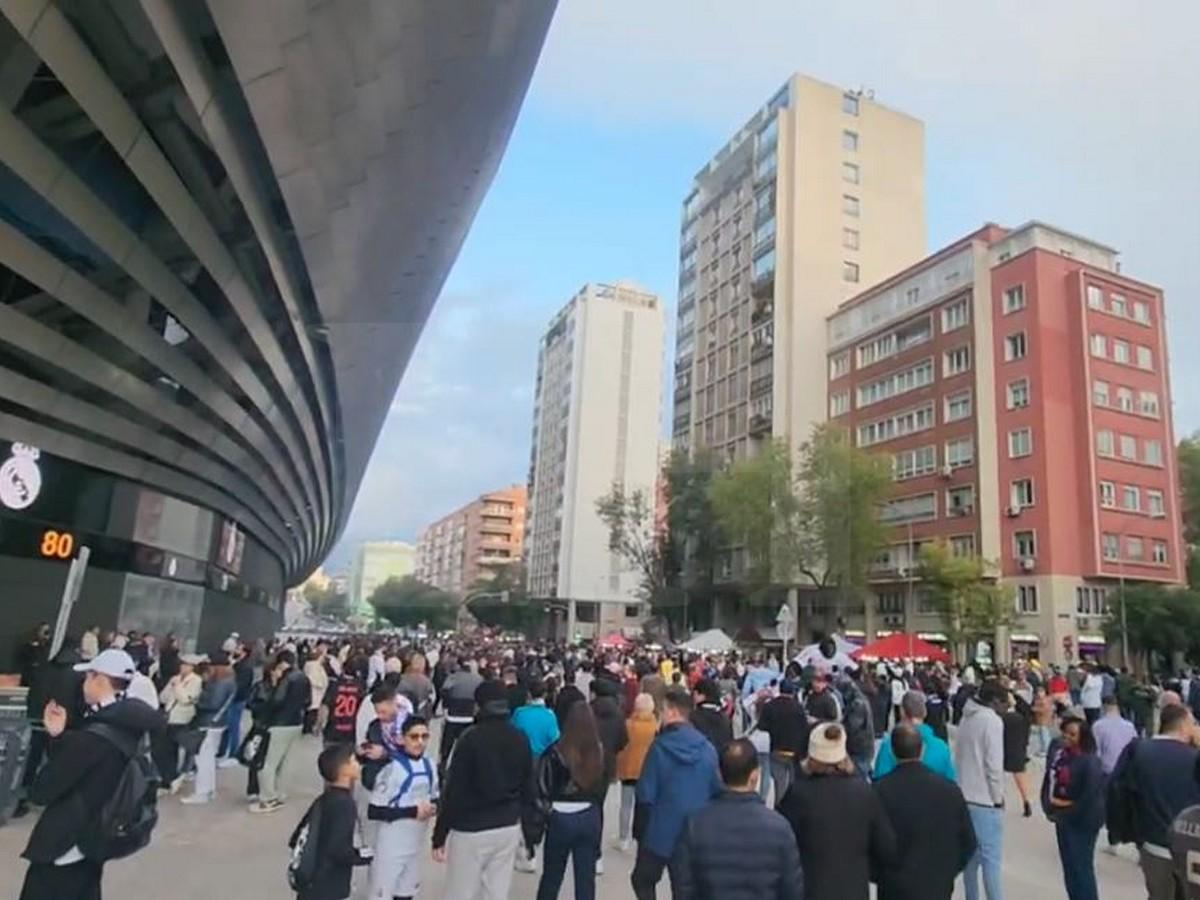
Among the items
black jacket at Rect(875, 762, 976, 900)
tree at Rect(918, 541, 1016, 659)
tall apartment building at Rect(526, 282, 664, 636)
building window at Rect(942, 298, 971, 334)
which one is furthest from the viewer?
tall apartment building at Rect(526, 282, 664, 636)

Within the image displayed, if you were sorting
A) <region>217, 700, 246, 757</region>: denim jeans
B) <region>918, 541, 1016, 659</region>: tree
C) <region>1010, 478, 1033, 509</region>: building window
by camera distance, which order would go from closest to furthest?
<region>217, 700, 246, 757</region>: denim jeans
<region>918, 541, 1016, 659</region>: tree
<region>1010, 478, 1033, 509</region>: building window

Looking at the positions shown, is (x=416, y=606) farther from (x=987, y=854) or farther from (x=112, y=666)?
A: (x=112, y=666)

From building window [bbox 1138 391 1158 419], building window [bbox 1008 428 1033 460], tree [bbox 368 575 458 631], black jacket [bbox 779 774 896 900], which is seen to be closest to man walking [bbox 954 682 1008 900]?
black jacket [bbox 779 774 896 900]

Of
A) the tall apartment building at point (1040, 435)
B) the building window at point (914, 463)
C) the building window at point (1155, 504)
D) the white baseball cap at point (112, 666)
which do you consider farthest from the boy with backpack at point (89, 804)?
the building window at point (1155, 504)

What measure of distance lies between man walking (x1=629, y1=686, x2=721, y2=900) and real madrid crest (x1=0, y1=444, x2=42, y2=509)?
14.7m

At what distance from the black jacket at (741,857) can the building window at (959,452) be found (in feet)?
163

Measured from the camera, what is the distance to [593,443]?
331ft

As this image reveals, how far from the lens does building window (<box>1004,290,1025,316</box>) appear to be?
157 ft

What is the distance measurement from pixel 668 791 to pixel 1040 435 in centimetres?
4617

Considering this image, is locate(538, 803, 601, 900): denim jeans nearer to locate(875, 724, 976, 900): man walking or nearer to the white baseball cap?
locate(875, 724, 976, 900): man walking

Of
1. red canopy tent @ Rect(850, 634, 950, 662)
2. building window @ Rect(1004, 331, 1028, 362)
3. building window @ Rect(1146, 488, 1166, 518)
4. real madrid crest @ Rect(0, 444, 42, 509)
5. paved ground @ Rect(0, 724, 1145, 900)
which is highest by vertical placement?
building window @ Rect(1004, 331, 1028, 362)

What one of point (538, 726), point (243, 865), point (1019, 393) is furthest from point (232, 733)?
point (1019, 393)

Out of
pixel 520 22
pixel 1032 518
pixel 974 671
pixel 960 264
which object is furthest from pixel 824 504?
pixel 520 22

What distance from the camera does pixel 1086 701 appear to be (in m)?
18.0
